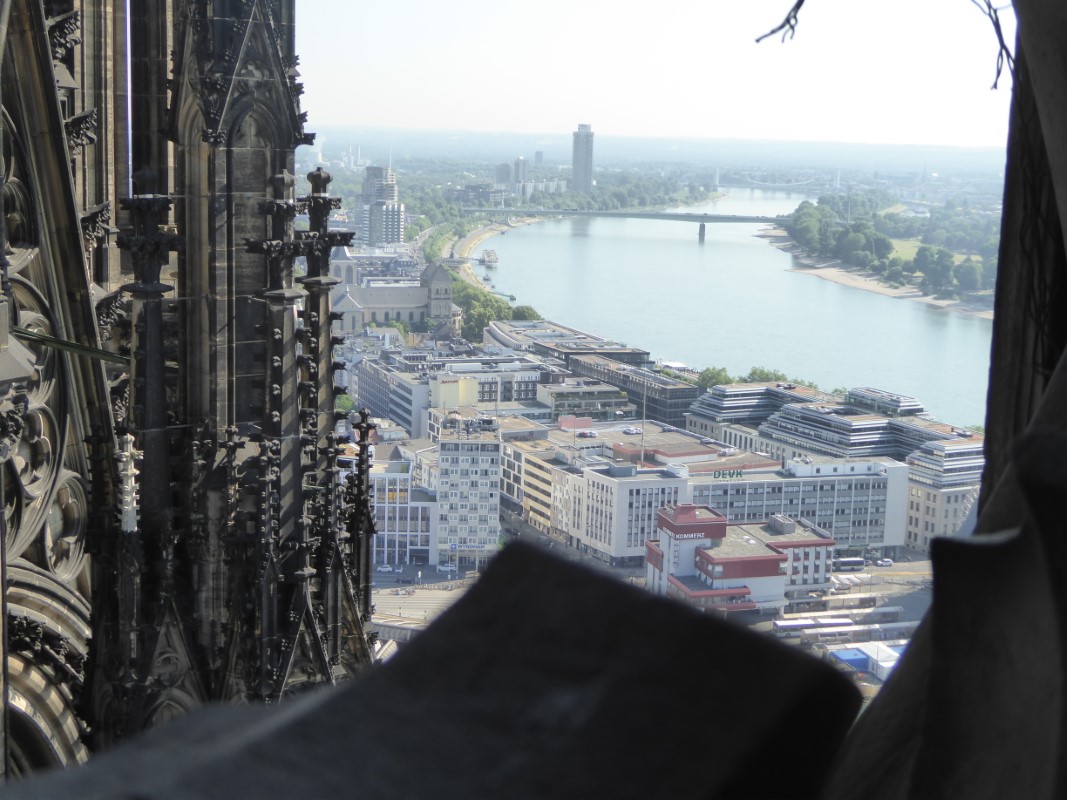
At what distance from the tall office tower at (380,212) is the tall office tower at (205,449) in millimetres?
69642

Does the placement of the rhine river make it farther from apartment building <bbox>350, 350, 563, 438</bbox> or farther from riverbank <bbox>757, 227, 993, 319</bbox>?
apartment building <bbox>350, 350, 563, 438</bbox>

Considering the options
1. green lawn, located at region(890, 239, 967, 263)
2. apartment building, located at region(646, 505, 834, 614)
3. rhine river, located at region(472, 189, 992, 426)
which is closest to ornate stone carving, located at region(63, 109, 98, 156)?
apartment building, located at region(646, 505, 834, 614)

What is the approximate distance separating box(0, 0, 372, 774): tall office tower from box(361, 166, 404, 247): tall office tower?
228 feet

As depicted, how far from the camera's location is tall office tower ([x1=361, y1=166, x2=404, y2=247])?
74500 mm

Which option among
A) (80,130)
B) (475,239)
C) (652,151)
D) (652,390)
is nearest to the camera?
(80,130)

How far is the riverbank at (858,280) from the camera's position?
4789 cm

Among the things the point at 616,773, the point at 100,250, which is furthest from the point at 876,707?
the point at 100,250

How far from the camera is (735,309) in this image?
60.1 m

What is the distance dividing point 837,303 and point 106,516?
189 feet

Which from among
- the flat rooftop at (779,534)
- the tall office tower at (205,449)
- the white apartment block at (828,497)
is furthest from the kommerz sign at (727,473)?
the tall office tower at (205,449)

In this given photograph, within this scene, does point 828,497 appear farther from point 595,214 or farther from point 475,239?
point 595,214

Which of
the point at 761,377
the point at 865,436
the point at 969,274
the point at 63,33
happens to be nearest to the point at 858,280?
the point at 969,274

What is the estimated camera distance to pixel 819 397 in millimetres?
38344

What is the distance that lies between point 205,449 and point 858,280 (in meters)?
56.7
